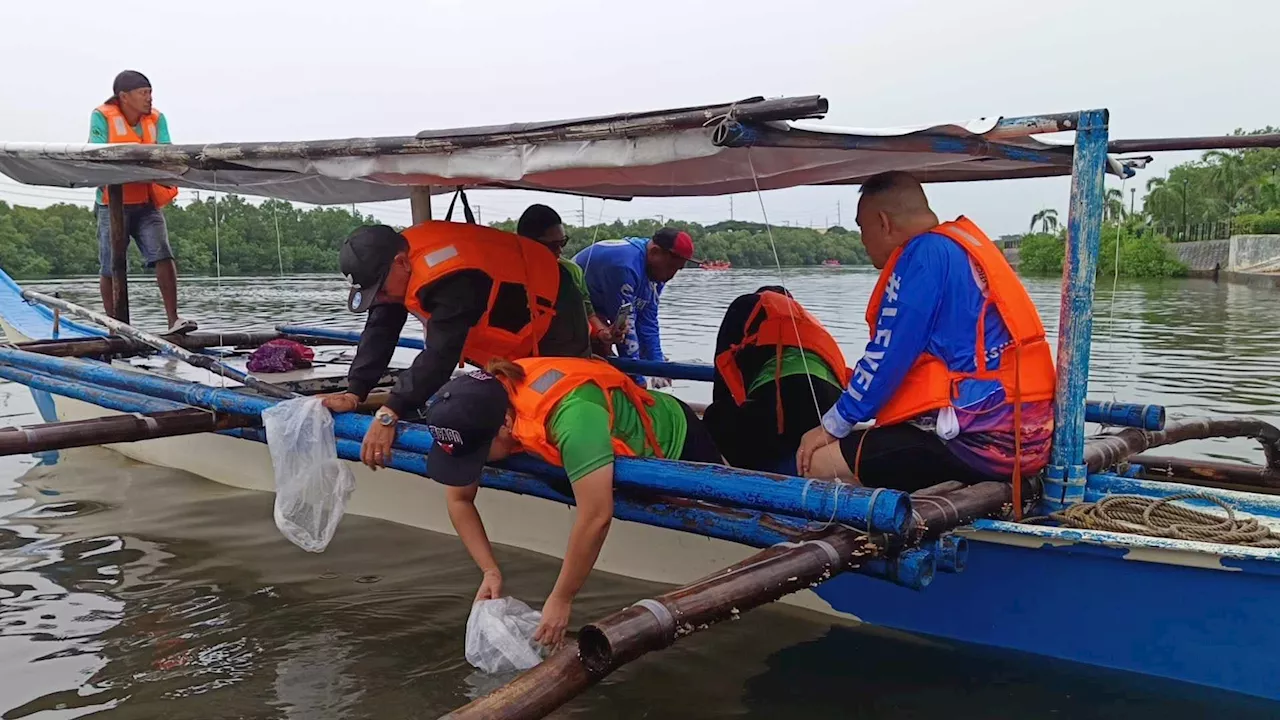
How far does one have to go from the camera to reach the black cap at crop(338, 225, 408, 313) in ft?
12.5

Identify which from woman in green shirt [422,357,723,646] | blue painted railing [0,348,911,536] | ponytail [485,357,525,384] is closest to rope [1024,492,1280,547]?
blue painted railing [0,348,911,536]

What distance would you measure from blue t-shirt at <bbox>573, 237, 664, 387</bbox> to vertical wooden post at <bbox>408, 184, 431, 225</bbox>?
1.10m

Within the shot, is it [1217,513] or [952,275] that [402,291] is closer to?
[952,275]

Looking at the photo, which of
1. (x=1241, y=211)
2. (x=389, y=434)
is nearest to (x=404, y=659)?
(x=389, y=434)

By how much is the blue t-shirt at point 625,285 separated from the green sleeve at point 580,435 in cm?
313

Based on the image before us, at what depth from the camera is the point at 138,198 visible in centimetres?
780

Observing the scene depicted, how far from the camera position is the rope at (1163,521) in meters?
3.13

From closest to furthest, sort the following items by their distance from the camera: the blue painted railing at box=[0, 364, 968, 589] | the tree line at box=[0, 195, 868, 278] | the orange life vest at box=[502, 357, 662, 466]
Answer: the blue painted railing at box=[0, 364, 968, 589] < the orange life vest at box=[502, 357, 662, 466] < the tree line at box=[0, 195, 868, 278]

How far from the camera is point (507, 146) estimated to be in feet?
12.0

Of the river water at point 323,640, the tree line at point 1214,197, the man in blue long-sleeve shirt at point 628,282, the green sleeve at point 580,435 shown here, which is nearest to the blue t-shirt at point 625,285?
the man in blue long-sleeve shirt at point 628,282

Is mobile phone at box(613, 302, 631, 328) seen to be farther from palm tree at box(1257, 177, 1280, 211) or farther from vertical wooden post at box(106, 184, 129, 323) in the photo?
palm tree at box(1257, 177, 1280, 211)

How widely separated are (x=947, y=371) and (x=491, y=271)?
195 centimetres

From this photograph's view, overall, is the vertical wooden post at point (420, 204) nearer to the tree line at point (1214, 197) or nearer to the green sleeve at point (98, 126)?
the green sleeve at point (98, 126)

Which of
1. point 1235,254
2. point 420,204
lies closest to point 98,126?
point 420,204
